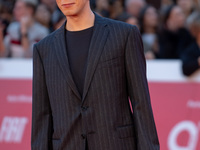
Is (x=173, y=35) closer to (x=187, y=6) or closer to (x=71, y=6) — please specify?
(x=187, y=6)

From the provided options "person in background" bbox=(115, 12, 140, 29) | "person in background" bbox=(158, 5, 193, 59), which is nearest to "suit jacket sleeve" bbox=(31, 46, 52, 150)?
"person in background" bbox=(158, 5, 193, 59)

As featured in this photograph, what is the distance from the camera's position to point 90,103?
106 inches

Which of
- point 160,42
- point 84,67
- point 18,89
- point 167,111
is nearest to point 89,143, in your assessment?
point 84,67

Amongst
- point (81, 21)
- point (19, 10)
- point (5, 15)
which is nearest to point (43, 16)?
point (19, 10)

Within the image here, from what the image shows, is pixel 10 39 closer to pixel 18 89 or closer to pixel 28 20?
pixel 28 20

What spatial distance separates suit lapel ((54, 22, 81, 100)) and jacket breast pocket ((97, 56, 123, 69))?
200mm

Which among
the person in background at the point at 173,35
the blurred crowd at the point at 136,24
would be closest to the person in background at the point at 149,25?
the blurred crowd at the point at 136,24

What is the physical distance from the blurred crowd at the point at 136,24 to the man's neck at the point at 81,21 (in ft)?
8.49

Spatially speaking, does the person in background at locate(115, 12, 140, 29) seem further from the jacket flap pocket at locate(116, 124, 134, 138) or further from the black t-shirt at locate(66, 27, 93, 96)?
the jacket flap pocket at locate(116, 124, 134, 138)

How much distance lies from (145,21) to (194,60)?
1.63 meters

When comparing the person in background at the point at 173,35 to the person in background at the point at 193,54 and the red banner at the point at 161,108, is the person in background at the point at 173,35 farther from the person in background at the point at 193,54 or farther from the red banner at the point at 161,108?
the red banner at the point at 161,108

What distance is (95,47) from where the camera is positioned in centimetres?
275

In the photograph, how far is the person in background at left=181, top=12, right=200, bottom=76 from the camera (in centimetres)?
520

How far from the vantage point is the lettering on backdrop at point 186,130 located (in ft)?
16.8
